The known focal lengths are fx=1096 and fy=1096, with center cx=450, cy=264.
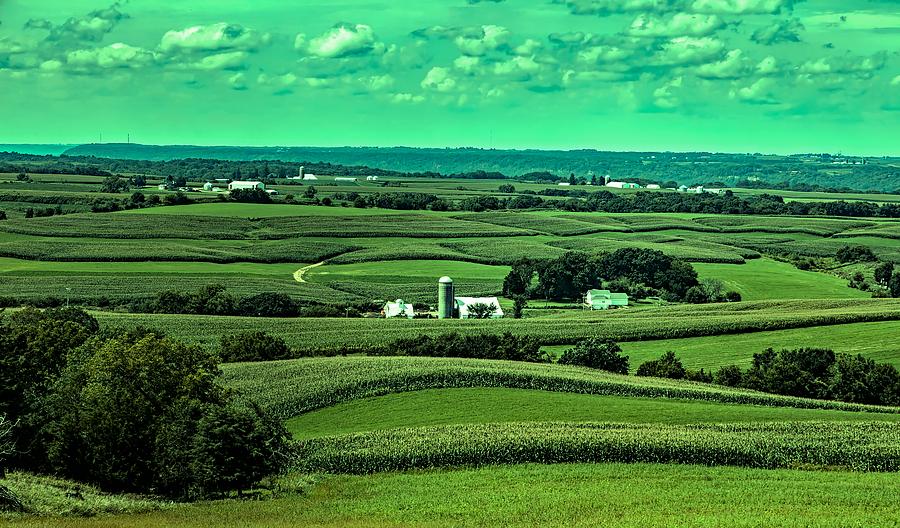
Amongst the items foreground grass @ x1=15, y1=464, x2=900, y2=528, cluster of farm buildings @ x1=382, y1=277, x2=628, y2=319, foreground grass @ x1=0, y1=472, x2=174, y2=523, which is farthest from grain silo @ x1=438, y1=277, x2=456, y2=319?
foreground grass @ x1=0, y1=472, x2=174, y2=523

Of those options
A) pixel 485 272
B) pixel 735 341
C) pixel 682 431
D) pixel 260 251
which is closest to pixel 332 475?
pixel 682 431

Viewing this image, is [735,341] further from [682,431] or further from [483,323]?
[682,431]

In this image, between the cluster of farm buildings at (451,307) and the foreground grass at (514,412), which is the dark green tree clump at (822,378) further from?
the cluster of farm buildings at (451,307)

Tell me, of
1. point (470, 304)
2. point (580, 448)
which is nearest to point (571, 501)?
point (580, 448)

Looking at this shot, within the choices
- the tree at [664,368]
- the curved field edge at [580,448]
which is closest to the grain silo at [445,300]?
the tree at [664,368]

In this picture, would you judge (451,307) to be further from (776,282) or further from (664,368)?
(776,282)

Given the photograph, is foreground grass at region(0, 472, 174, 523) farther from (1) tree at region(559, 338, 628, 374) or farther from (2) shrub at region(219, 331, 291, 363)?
(1) tree at region(559, 338, 628, 374)
